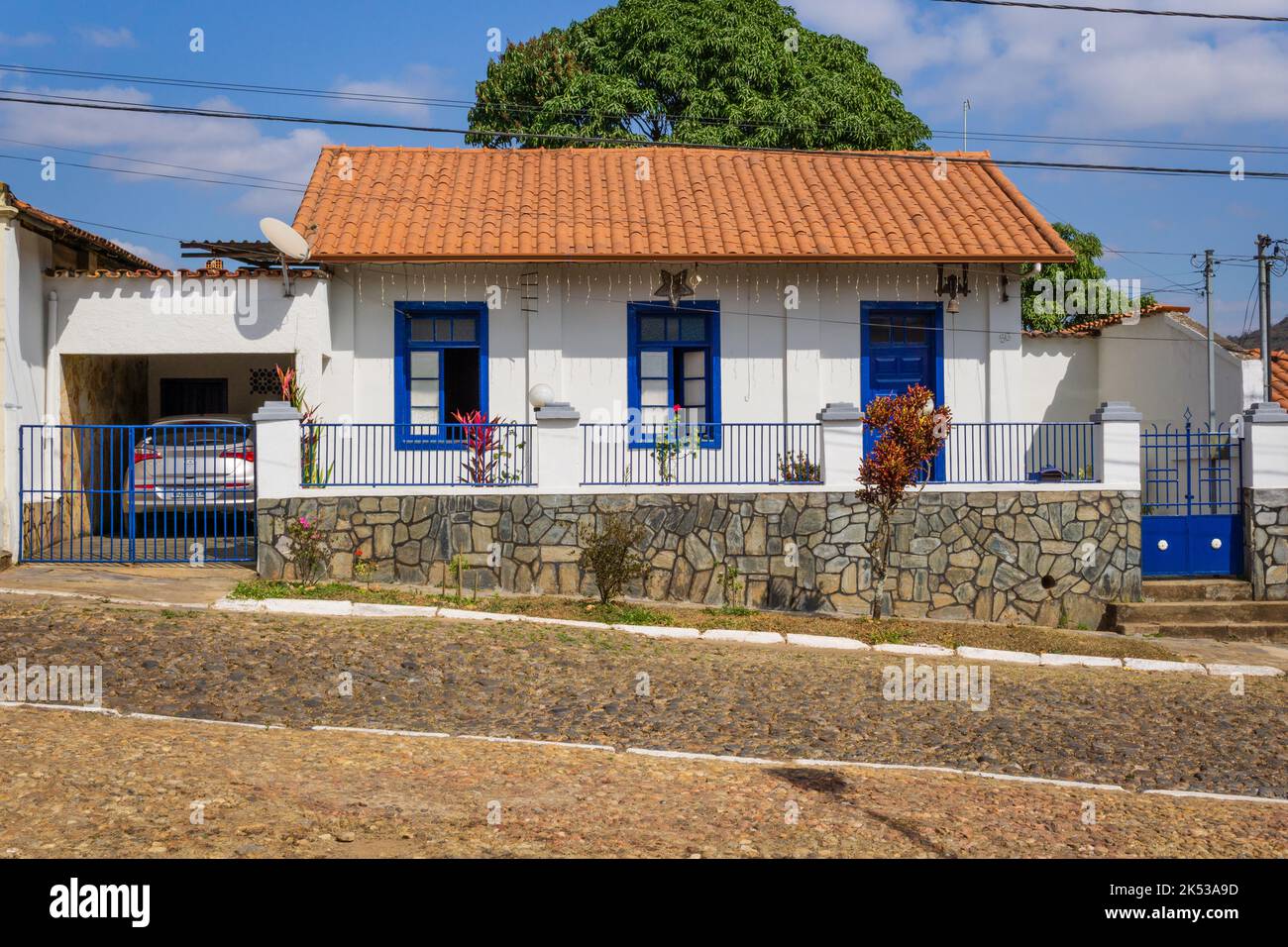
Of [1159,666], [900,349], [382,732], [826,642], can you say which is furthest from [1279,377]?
[382,732]

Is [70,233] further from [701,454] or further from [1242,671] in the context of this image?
[1242,671]

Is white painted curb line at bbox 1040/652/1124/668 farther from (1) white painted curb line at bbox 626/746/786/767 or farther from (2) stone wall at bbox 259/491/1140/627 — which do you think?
→ (1) white painted curb line at bbox 626/746/786/767

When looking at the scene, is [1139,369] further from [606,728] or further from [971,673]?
[606,728]

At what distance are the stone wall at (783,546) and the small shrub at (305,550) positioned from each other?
219mm

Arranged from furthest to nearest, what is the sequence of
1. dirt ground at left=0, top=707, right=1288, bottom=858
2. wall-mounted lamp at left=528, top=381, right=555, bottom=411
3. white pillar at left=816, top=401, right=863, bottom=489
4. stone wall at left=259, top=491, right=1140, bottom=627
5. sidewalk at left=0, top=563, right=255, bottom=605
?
wall-mounted lamp at left=528, top=381, right=555, bottom=411, white pillar at left=816, top=401, right=863, bottom=489, stone wall at left=259, top=491, right=1140, bottom=627, sidewalk at left=0, top=563, right=255, bottom=605, dirt ground at left=0, top=707, right=1288, bottom=858

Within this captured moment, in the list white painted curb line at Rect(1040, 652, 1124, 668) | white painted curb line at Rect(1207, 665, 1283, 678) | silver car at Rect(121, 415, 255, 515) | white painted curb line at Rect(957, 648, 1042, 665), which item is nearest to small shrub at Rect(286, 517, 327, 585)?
silver car at Rect(121, 415, 255, 515)

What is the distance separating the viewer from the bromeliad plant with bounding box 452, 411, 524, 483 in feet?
46.6

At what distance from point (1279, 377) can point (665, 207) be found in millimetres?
10643

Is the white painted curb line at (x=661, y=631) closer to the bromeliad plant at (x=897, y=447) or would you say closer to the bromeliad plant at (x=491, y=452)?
the bromeliad plant at (x=897, y=447)

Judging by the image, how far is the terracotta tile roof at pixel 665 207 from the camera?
1627cm

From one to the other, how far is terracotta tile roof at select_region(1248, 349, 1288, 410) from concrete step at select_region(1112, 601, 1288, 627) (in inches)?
187

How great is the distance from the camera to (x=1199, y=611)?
1428 centimetres

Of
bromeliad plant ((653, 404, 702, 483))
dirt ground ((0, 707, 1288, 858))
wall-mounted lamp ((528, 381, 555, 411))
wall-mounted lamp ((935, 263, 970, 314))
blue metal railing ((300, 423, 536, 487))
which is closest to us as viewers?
dirt ground ((0, 707, 1288, 858))
